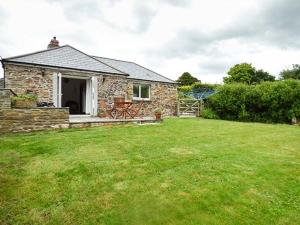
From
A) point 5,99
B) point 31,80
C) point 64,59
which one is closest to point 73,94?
point 64,59

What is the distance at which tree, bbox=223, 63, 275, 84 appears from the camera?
143 ft

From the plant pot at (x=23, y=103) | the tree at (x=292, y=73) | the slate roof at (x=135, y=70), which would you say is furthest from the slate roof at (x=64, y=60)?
the tree at (x=292, y=73)

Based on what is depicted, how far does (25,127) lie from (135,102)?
8809mm

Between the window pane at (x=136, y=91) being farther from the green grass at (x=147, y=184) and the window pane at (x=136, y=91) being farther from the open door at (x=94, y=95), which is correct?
the green grass at (x=147, y=184)

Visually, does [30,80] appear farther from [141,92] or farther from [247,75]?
[247,75]

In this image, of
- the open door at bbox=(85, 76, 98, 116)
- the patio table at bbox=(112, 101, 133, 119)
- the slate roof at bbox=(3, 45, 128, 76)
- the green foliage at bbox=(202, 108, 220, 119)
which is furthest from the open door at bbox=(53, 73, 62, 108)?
the green foliage at bbox=(202, 108, 220, 119)

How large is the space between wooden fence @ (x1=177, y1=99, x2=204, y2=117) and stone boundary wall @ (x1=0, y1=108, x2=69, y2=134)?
1129 centimetres

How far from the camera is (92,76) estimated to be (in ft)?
44.3

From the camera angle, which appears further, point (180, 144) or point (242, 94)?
point (242, 94)

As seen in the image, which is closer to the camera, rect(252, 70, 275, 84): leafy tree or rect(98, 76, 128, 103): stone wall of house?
rect(98, 76, 128, 103): stone wall of house

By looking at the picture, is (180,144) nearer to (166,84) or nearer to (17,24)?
(166,84)

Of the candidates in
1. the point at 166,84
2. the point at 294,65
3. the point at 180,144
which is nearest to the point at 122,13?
the point at 166,84

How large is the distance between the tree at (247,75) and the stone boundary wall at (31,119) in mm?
39767

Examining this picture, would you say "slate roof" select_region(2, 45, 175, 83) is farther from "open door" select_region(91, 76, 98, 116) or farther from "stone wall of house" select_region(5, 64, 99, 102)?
"open door" select_region(91, 76, 98, 116)
